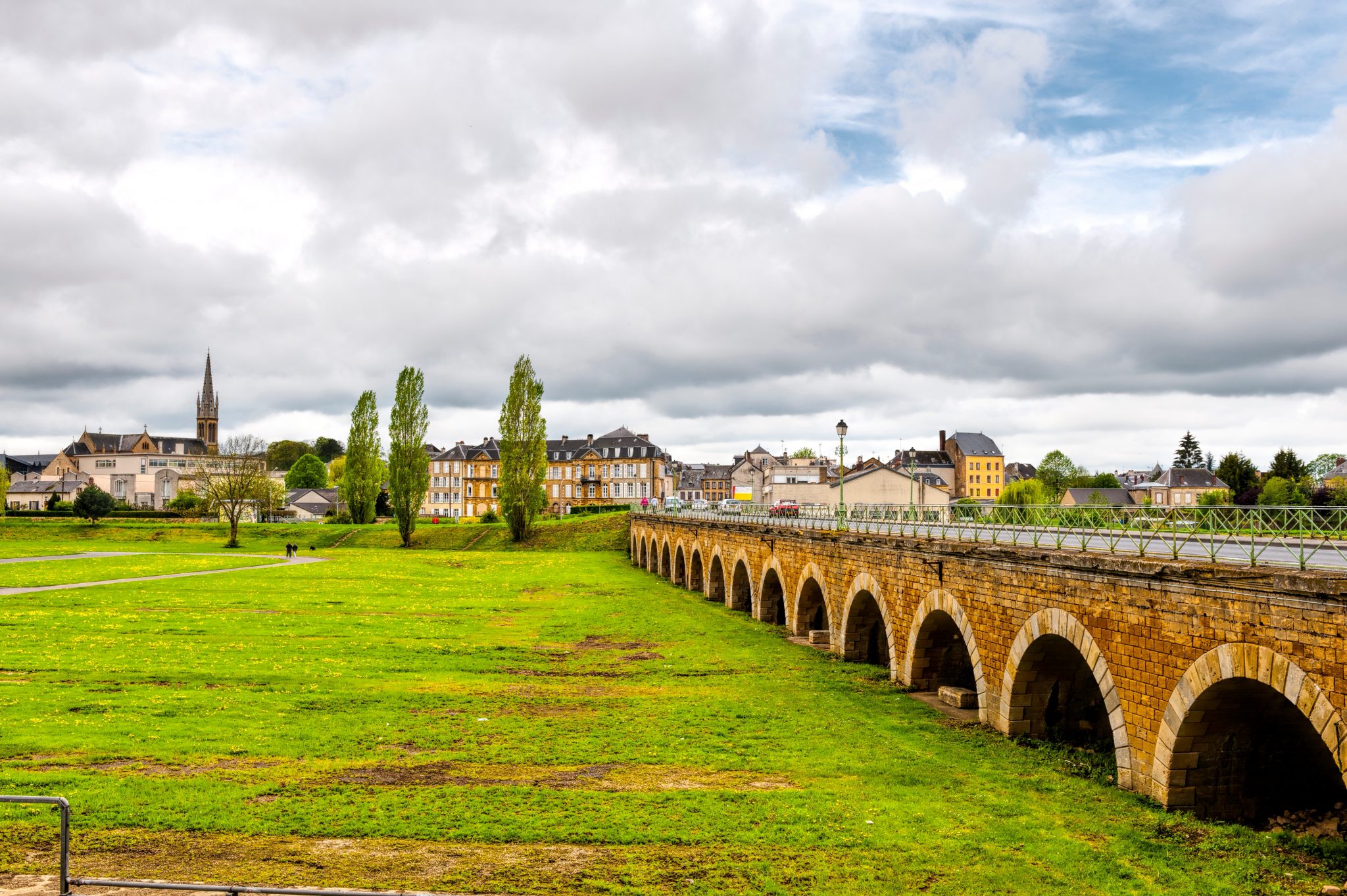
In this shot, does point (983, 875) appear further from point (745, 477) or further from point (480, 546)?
point (745, 477)

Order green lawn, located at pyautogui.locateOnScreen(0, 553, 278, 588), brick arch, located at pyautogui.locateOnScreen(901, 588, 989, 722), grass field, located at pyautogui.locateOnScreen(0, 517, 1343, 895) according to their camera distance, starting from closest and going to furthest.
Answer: grass field, located at pyautogui.locateOnScreen(0, 517, 1343, 895) → brick arch, located at pyautogui.locateOnScreen(901, 588, 989, 722) → green lawn, located at pyautogui.locateOnScreen(0, 553, 278, 588)

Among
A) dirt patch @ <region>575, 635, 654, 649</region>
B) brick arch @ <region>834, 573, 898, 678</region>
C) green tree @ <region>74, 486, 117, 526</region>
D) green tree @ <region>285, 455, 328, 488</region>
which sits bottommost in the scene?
dirt patch @ <region>575, 635, 654, 649</region>

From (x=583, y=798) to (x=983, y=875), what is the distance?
18.0 feet

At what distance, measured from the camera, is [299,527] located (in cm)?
8619

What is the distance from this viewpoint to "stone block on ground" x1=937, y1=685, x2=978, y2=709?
1983cm

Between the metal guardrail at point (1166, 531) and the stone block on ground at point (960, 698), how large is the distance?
328cm

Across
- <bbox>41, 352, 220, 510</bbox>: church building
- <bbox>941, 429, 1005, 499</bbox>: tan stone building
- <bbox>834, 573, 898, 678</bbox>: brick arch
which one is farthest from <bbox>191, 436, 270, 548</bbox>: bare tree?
<bbox>941, 429, 1005, 499</bbox>: tan stone building

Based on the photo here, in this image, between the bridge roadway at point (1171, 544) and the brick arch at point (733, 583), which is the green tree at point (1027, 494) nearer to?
the brick arch at point (733, 583)

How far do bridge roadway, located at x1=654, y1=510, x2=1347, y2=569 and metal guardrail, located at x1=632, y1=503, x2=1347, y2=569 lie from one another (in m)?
0.02

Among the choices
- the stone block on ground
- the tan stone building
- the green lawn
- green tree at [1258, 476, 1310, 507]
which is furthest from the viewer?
the tan stone building

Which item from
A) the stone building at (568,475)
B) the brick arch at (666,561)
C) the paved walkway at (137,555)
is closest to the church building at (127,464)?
the stone building at (568,475)

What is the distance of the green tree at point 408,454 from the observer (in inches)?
3051

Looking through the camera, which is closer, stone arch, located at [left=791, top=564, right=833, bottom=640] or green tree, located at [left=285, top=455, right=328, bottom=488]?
stone arch, located at [left=791, top=564, right=833, bottom=640]

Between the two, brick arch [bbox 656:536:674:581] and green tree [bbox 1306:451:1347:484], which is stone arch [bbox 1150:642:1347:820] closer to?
brick arch [bbox 656:536:674:581]
